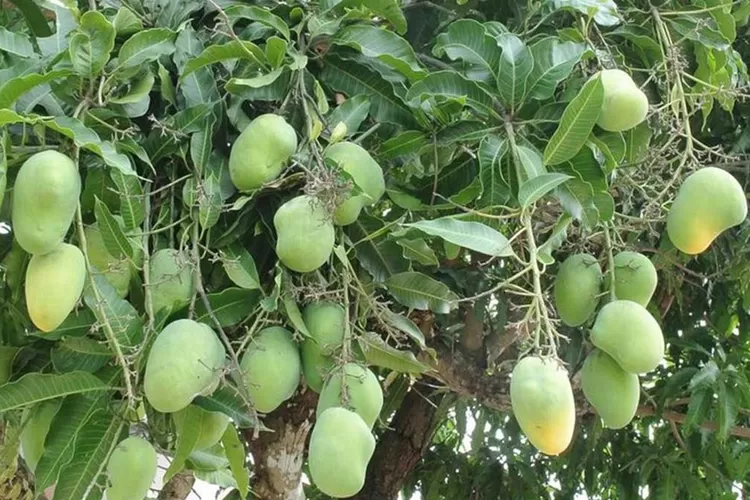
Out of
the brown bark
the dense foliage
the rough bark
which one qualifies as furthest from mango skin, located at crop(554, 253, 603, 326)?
the brown bark

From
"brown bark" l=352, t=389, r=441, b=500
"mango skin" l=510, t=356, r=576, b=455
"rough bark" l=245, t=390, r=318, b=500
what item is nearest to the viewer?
"mango skin" l=510, t=356, r=576, b=455

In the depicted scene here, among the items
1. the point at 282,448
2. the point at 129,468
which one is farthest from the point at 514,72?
the point at 282,448

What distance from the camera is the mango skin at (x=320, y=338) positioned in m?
0.76

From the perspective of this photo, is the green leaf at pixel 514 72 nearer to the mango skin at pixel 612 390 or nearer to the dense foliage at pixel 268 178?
the dense foliage at pixel 268 178

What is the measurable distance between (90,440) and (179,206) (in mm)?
225

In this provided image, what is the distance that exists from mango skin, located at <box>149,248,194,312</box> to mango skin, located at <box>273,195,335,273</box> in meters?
0.09

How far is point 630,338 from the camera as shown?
29.1 inches

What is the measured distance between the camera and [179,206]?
821 mm

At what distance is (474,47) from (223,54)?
249 mm

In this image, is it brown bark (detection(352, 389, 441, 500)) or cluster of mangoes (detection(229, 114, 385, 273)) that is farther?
brown bark (detection(352, 389, 441, 500))

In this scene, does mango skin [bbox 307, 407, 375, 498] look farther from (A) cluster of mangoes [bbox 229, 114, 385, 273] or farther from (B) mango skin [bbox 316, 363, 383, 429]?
(A) cluster of mangoes [bbox 229, 114, 385, 273]

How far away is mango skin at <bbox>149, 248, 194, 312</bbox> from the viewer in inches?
29.4

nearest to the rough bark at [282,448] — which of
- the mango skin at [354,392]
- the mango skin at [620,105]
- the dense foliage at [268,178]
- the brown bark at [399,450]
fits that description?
the brown bark at [399,450]

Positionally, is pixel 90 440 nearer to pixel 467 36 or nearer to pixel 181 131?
pixel 181 131
